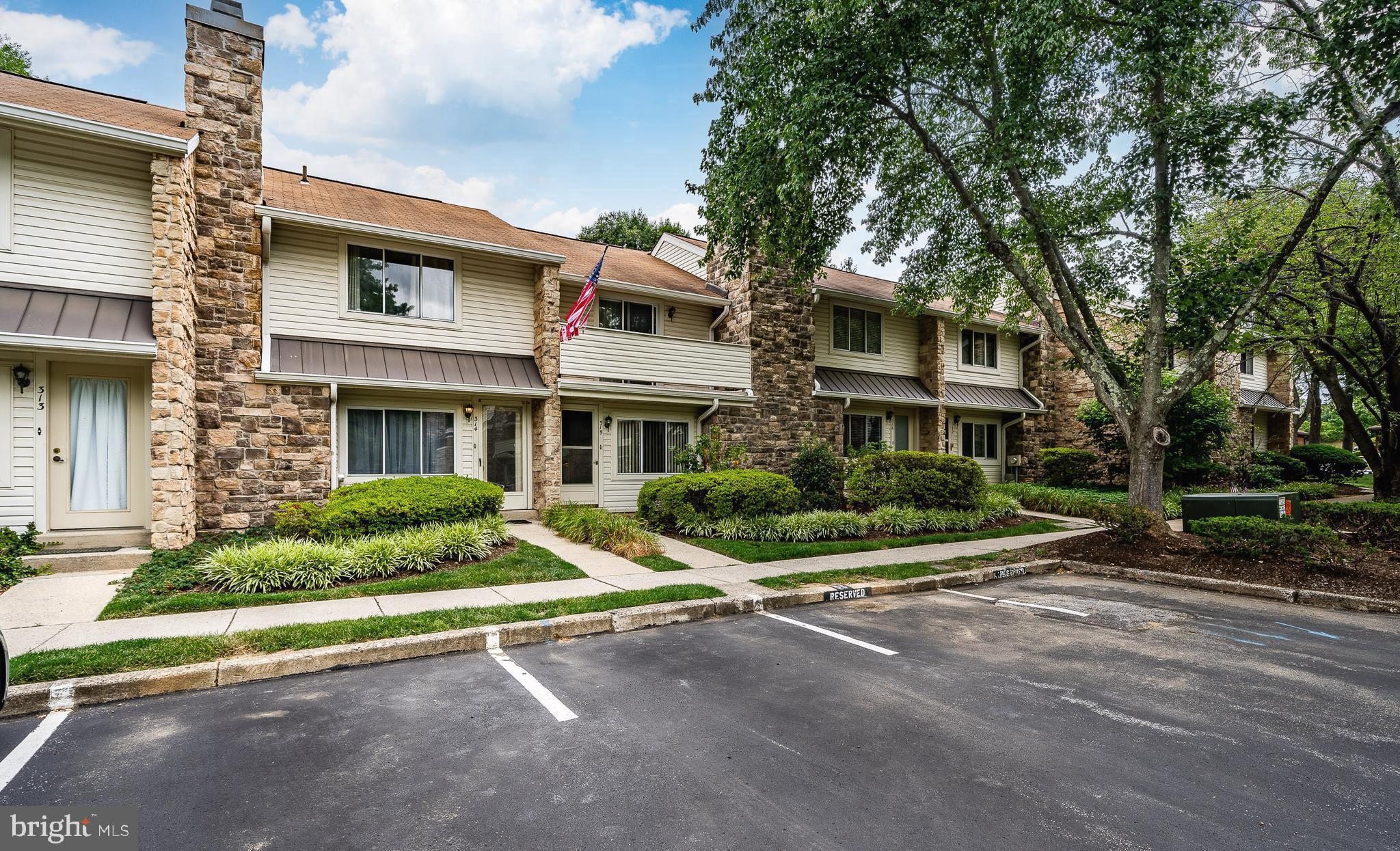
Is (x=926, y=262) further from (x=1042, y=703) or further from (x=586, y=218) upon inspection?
(x=586, y=218)

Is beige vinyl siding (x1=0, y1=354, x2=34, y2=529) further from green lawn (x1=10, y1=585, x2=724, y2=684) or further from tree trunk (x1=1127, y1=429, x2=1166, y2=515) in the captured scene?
tree trunk (x1=1127, y1=429, x2=1166, y2=515)

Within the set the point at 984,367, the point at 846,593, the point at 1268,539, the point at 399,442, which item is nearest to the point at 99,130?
the point at 399,442

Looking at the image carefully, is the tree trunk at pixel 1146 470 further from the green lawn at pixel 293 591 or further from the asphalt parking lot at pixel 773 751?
the green lawn at pixel 293 591

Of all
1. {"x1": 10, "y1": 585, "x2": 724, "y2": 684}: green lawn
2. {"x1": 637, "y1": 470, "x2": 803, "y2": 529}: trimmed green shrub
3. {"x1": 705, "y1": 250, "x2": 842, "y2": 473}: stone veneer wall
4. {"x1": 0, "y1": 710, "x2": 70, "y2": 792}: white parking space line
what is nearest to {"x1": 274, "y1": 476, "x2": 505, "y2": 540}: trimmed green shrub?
{"x1": 637, "y1": 470, "x2": 803, "y2": 529}: trimmed green shrub

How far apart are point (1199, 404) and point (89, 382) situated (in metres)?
26.8

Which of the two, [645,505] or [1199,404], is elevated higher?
[1199,404]

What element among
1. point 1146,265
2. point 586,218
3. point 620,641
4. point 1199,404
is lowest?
point 620,641

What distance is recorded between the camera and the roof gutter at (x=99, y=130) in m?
8.54

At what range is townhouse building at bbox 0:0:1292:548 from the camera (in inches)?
364

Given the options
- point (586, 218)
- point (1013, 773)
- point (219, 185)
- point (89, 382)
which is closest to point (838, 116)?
point (1013, 773)

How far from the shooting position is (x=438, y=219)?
14.0 meters

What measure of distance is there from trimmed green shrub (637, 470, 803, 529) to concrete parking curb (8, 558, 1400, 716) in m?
4.01

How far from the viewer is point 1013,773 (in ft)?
11.3

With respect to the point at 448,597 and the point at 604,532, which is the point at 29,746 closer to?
the point at 448,597
